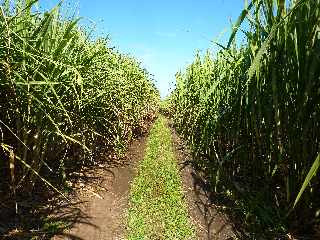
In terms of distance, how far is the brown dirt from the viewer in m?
3.35

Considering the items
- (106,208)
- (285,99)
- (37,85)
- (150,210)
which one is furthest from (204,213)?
(37,85)

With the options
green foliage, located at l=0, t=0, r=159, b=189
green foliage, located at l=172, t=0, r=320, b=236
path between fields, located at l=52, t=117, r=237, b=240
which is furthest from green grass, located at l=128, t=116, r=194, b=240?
green foliage, located at l=0, t=0, r=159, b=189

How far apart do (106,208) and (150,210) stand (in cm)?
39

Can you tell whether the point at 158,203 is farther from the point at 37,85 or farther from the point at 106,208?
the point at 37,85

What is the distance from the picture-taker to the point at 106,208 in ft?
12.7

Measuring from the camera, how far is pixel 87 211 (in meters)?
3.68

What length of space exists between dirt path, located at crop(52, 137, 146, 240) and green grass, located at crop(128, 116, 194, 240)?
3.6 inches

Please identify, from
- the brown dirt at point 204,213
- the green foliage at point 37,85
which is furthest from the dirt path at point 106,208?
the brown dirt at point 204,213

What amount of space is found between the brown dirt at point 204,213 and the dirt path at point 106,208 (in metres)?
0.60

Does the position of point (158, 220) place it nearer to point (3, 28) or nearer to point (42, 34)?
Result: point (42, 34)

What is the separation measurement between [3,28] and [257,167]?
6.90ft

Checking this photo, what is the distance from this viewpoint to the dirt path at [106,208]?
10.7ft

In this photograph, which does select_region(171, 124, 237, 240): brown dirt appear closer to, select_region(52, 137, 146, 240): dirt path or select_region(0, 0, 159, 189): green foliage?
select_region(52, 137, 146, 240): dirt path

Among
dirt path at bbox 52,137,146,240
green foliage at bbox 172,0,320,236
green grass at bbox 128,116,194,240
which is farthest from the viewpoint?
green grass at bbox 128,116,194,240
